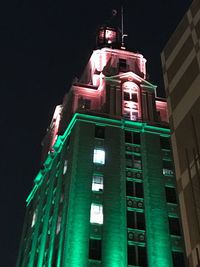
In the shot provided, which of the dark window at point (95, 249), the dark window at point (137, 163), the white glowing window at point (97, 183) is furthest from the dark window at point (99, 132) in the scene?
the dark window at point (95, 249)

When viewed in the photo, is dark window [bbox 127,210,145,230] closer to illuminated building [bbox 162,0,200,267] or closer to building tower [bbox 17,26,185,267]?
building tower [bbox 17,26,185,267]

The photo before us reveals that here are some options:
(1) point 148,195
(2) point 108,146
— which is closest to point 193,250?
(1) point 148,195

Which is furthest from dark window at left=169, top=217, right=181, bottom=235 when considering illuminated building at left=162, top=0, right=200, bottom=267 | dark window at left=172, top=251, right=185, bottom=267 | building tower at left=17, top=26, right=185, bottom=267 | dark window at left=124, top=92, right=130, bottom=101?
illuminated building at left=162, top=0, right=200, bottom=267

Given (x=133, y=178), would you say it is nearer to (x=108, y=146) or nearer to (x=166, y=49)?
(x=108, y=146)

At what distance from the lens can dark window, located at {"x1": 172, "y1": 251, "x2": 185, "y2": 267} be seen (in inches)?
1845

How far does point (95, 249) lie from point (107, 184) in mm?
9131

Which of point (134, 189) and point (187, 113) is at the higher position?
point (134, 189)

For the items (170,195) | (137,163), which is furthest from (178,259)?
(137,163)

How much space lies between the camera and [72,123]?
61000 mm

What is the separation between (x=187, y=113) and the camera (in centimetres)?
2403

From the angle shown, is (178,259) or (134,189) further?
(134,189)

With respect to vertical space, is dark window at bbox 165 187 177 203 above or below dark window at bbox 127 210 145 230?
above

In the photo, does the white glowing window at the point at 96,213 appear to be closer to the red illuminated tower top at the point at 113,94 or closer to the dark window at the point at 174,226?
the dark window at the point at 174,226

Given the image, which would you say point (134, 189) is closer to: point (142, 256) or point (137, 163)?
point (137, 163)
